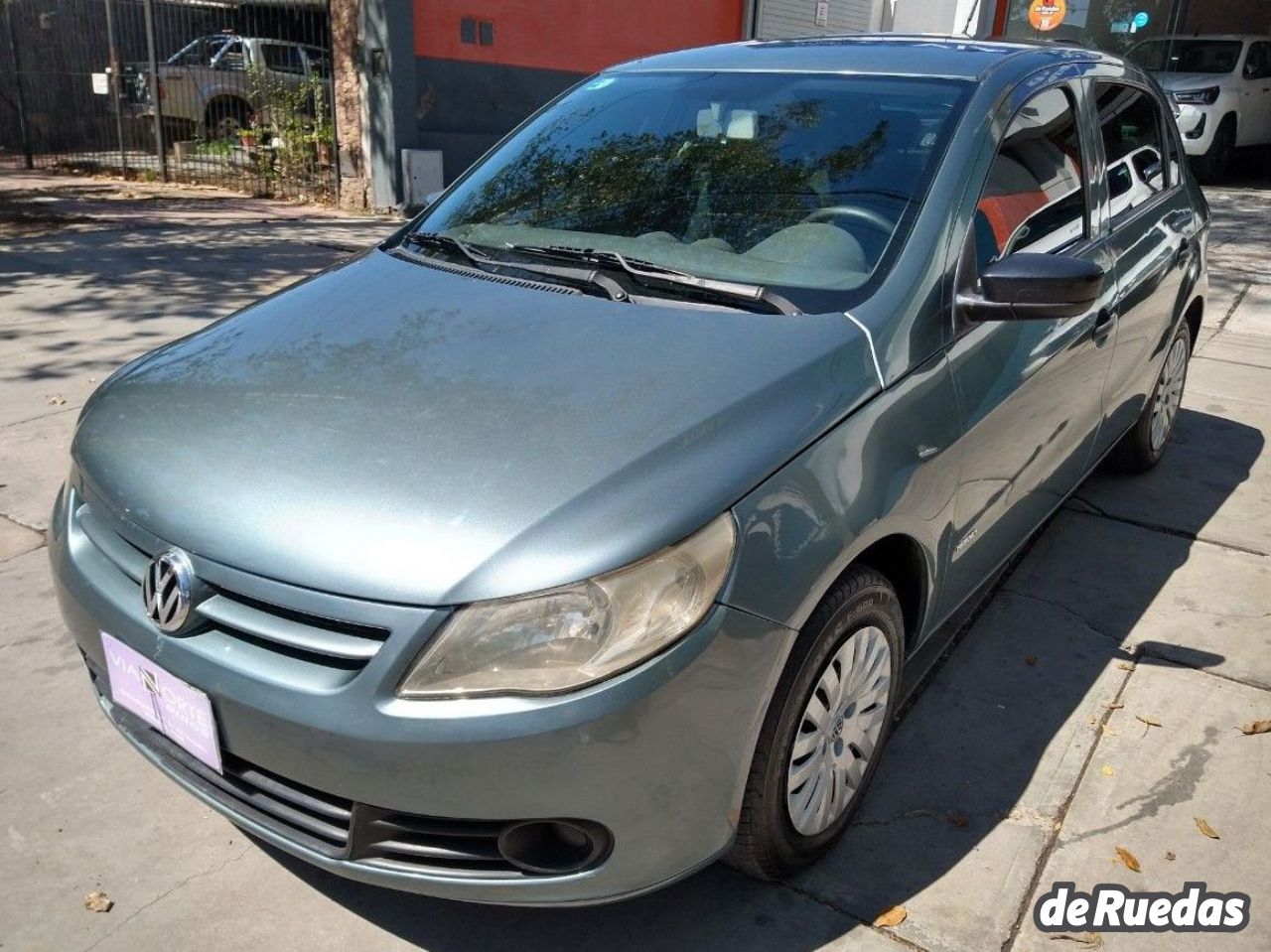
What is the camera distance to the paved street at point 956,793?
2.32 metres

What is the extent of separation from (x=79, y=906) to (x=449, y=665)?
45.9 inches

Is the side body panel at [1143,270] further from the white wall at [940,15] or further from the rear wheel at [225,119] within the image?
the white wall at [940,15]

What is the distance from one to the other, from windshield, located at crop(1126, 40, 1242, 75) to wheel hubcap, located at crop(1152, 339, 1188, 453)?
1190cm

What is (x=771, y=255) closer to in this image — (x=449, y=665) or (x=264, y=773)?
(x=449, y=665)

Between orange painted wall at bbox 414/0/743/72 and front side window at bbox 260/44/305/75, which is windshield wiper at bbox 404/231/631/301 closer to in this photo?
orange painted wall at bbox 414/0/743/72

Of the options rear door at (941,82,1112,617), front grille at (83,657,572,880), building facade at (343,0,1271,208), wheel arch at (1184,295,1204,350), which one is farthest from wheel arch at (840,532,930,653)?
building facade at (343,0,1271,208)

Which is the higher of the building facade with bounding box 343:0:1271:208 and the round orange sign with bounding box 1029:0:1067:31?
the round orange sign with bounding box 1029:0:1067:31

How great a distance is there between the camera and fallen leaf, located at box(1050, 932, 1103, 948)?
2316mm

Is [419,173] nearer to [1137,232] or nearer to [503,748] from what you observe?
[1137,232]

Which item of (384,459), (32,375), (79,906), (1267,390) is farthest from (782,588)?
(1267,390)

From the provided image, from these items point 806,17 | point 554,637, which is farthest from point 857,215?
point 806,17

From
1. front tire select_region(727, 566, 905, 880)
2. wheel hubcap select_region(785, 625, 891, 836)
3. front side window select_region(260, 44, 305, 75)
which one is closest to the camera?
front tire select_region(727, 566, 905, 880)

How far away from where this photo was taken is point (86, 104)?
1602cm

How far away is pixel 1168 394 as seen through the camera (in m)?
4.77
